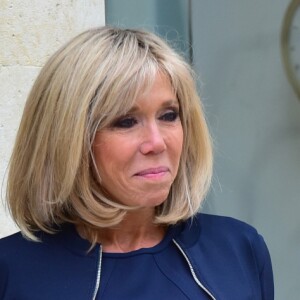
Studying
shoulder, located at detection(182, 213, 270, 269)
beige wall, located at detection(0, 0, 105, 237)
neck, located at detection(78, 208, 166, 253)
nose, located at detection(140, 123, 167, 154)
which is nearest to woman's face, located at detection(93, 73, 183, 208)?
nose, located at detection(140, 123, 167, 154)

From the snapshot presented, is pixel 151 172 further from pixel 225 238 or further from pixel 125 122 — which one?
pixel 225 238

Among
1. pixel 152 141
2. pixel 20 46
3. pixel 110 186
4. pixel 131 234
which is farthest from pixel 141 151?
pixel 20 46

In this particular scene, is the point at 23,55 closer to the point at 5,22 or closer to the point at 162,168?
the point at 5,22

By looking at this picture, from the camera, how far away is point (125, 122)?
2.04 metres

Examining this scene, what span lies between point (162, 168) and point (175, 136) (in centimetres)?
10

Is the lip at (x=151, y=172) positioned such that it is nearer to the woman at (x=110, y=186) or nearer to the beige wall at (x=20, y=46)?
the woman at (x=110, y=186)

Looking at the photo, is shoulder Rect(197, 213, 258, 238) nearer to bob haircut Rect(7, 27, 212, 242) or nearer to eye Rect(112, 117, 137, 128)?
bob haircut Rect(7, 27, 212, 242)

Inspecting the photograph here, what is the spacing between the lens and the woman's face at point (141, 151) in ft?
6.64

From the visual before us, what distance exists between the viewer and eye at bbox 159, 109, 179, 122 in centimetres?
210

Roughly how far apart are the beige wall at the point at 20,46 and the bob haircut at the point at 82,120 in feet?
3.67

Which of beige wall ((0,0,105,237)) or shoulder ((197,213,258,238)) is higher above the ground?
beige wall ((0,0,105,237))

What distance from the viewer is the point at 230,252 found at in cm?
225

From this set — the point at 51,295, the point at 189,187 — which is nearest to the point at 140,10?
the point at 189,187

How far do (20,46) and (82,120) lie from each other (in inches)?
55.2
